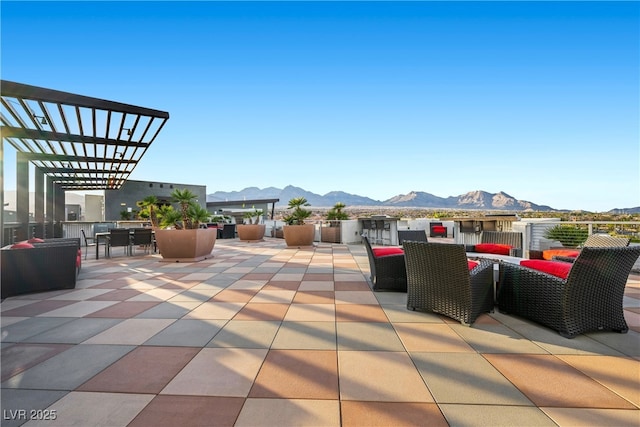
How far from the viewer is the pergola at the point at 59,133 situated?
545cm

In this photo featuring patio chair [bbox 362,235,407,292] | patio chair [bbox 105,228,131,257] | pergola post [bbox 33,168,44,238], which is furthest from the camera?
pergola post [bbox 33,168,44,238]

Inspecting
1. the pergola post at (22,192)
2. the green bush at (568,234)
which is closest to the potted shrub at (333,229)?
the green bush at (568,234)

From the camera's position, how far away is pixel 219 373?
5.86 ft

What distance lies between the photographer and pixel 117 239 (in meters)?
7.14

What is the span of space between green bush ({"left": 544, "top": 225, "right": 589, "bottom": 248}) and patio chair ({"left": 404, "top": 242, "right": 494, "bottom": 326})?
5.23 meters

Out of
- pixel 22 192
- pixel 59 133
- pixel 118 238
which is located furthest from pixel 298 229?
Answer: pixel 22 192

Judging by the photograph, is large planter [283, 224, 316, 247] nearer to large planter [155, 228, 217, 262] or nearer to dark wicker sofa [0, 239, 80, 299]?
large planter [155, 228, 217, 262]

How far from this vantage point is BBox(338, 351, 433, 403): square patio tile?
154 centimetres

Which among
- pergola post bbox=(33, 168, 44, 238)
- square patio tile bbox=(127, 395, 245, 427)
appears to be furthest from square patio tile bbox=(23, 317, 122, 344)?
pergola post bbox=(33, 168, 44, 238)

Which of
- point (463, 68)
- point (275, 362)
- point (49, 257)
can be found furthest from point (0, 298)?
point (463, 68)

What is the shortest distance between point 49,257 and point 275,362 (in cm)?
414

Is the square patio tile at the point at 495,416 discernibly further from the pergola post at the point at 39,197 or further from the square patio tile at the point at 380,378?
the pergola post at the point at 39,197

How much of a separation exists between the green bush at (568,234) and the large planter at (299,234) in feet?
21.5

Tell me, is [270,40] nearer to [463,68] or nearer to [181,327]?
[463,68]
